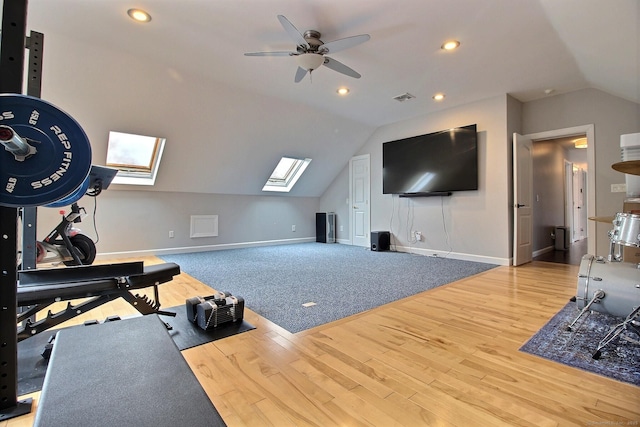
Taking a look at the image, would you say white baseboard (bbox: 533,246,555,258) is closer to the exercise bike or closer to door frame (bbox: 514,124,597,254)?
door frame (bbox: 514,124,597,254)

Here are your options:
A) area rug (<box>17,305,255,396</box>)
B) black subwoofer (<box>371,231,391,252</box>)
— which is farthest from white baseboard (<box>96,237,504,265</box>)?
area rug (<box>17,305,255,396</box>)

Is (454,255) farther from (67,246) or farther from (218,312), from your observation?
(67,246)

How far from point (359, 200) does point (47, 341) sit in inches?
214

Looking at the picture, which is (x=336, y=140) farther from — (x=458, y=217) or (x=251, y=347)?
(x=251, y=347)

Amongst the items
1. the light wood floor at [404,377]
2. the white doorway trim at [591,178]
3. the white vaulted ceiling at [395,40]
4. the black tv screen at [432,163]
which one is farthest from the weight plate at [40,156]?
the white doorway trim at [591,178]

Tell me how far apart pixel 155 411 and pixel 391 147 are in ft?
18.3

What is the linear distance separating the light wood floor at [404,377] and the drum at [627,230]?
743 mm

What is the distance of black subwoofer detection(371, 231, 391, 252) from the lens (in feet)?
18.9

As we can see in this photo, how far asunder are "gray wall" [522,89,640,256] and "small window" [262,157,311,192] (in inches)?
178

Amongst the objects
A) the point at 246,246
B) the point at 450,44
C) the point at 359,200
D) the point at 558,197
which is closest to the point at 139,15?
the point at 450,44

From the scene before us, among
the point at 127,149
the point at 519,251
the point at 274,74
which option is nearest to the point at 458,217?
the point at 519,251

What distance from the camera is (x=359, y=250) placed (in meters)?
5.88

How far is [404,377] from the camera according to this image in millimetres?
1504

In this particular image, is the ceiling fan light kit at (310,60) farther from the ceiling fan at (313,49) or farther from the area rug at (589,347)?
the area rug at (589,347)
